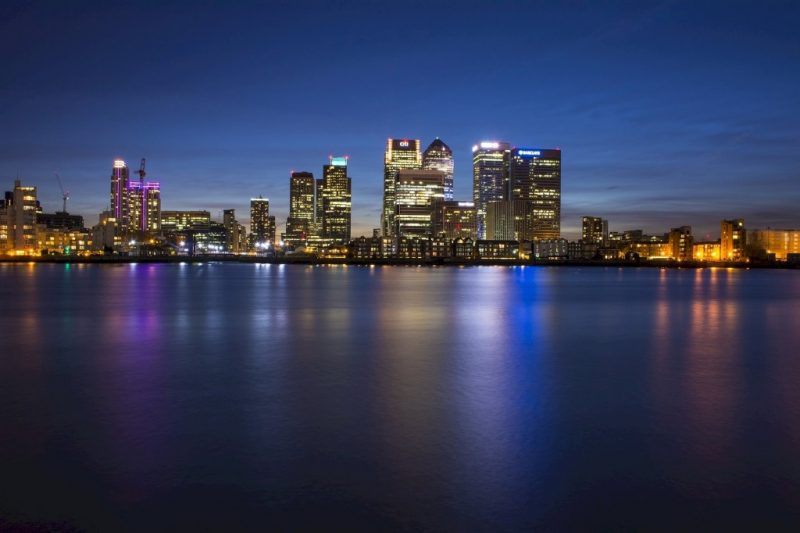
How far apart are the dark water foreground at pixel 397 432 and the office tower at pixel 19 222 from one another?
177m

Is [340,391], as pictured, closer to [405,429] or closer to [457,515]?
[405,429]

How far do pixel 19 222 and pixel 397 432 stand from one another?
197181 mm

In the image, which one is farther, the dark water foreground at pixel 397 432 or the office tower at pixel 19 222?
the office tower at pixel 19 222

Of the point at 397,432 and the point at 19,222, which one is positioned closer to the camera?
the point at 397,432

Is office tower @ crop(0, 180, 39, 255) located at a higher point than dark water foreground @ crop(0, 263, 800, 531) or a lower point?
higher

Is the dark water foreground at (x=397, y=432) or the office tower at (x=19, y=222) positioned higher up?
the office tower at (x=19, y=222)

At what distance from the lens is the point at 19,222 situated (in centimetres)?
18050

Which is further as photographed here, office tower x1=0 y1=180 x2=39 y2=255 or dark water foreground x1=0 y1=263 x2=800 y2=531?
office tower x1=0 y1=180 x2=39 y2=255

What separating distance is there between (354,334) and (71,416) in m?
14.7

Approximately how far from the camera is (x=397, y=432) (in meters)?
11.6

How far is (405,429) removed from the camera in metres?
11.8

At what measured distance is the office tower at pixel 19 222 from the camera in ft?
585

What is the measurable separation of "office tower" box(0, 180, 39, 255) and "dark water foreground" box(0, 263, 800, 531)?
581ft

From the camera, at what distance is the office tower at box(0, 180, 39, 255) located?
585ft
